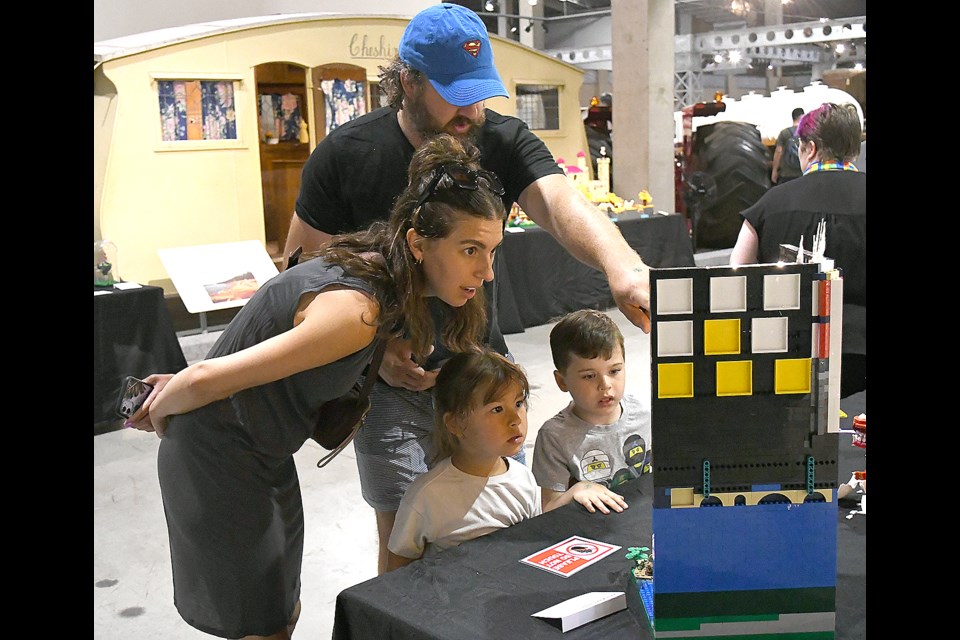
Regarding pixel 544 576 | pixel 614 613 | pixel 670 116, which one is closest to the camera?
pixel 614 613

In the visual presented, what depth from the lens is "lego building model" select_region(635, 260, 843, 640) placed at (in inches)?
47.7

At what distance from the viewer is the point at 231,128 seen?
7.07 metres

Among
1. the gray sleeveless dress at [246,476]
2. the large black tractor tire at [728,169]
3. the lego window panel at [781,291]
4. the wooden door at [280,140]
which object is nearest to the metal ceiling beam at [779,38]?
the large black tractor tire at [728,169]

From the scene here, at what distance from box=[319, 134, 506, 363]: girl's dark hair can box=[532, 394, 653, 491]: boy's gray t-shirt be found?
501mm

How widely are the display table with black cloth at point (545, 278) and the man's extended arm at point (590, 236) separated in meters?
4.52

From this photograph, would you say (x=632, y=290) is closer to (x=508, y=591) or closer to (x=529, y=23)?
(x=508, y=591)

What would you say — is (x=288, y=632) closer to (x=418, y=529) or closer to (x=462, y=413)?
(x=418, y=529)

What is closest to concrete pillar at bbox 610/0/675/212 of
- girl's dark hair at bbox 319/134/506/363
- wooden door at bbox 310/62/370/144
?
wooden door at bbox 310/62/370/144

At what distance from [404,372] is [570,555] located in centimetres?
63

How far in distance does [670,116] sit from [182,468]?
26.3 ft

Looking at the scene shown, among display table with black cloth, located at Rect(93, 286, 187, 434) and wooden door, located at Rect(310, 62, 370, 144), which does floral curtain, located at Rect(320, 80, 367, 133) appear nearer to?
wooden door, located at Rect(310, 62, 370, 144)

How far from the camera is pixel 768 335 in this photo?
1218mm

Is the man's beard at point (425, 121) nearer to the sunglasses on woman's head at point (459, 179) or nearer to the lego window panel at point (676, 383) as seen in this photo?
the sunglasses on woman's head at point (459, 179)

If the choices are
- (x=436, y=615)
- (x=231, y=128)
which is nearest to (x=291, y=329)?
(x=436, y=615)
